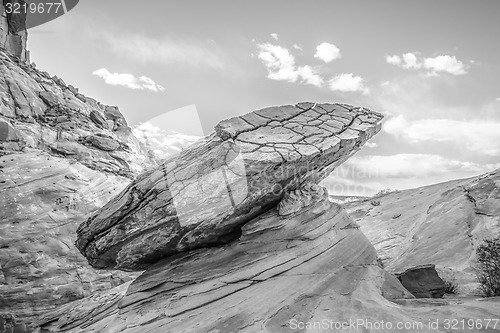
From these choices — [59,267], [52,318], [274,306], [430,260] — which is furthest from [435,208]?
[59,267]

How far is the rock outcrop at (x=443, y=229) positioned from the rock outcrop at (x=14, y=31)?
5765 centimetres

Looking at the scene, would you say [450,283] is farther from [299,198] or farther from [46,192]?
[46,192]

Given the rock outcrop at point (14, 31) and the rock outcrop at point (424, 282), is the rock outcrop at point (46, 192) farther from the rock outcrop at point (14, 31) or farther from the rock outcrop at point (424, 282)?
the rock outcrop at point (14, 31)

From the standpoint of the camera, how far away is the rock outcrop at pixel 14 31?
48369 mm

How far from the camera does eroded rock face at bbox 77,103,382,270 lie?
7738mm

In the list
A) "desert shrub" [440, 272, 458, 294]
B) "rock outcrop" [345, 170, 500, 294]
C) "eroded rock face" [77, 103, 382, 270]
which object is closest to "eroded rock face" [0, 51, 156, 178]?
"eroded rock face" [77, 103, 382, 270]

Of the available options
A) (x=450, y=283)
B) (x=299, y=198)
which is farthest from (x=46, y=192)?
(x=450, y=283)

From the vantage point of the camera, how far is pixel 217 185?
7.79 m

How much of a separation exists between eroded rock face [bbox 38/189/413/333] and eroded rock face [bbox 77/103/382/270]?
0.62 meters

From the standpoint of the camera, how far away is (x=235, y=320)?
6.43 m

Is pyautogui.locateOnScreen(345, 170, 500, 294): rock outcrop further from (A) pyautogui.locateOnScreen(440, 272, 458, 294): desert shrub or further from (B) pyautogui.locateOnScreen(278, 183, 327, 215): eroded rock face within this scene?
(B) pyautogui.locateOnScreen(278, 183, 327, 215): eroded rock face

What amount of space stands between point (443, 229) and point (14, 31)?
2589 inches

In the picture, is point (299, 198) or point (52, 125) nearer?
point (299, 198)

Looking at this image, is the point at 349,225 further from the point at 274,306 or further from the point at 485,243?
the point at 485,243
